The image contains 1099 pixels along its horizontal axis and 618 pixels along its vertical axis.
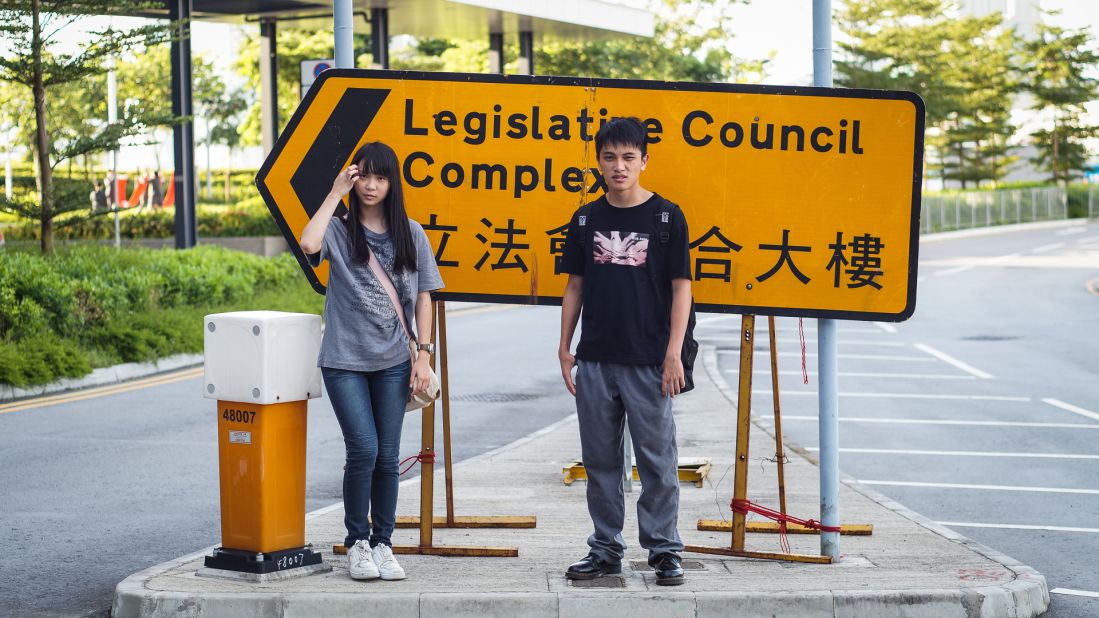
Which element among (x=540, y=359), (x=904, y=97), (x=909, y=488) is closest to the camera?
(x=904, y=97)

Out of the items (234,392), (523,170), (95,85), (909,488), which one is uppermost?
(95,85)

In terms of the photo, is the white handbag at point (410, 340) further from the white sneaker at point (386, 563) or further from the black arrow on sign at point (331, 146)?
the black arrow on sign at point (331, 146)

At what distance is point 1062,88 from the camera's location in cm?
7669

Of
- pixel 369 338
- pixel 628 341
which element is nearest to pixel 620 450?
pixel 628 341

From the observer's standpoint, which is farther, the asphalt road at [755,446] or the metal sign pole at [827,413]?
the asphalt road at [755,446]

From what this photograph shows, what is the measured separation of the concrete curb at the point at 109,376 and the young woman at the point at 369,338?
8.86m

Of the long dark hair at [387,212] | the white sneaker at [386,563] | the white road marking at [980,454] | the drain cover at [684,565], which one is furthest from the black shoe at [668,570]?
the white road marking at [980,454]

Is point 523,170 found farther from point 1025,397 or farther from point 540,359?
point 540,359

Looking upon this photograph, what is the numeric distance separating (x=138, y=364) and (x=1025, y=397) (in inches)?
392

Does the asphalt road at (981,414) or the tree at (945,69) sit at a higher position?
the tree at (945,69)

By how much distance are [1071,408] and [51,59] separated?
13.8 metres

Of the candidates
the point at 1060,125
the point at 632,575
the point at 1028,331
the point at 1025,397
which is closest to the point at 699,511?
the point at 632,575

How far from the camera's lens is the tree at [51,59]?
18.4 m

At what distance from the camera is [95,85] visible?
50.6 meters
